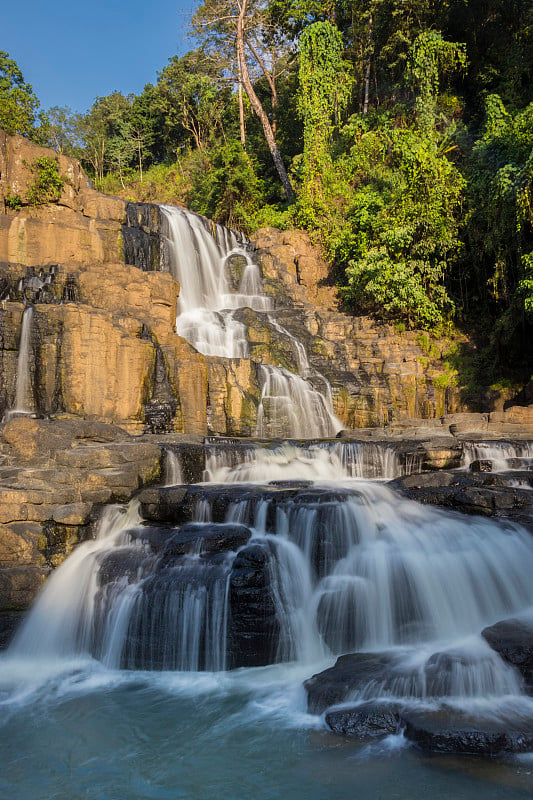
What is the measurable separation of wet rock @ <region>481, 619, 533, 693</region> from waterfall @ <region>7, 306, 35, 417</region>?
9842mm

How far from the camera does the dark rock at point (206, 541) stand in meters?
7.23

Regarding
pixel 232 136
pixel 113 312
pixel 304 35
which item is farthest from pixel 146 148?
pixel 113 312

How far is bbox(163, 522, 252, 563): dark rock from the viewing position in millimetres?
7230

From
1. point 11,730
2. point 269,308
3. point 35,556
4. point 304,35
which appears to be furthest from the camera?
point 304,35

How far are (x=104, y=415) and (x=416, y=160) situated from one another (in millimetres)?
14150

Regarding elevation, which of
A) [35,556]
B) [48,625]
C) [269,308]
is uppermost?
[269,308]

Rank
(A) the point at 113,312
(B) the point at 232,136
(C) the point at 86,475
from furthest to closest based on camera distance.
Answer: (B) the point at 232,136, (A) the point at 113,312, (C) the point at 86,475

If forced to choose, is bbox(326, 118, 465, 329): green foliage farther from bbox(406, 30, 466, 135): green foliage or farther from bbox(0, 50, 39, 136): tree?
bbox(0, 50, 39, 136): tree

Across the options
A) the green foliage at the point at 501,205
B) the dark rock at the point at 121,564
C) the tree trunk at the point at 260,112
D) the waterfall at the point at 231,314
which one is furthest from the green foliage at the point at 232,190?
the dark rock at the point at 121,564

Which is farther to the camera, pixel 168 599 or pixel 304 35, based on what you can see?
pixel 304 35

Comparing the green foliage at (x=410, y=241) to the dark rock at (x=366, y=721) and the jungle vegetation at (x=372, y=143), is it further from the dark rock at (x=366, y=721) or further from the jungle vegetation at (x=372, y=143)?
the dark rock at (x=366, y=721)

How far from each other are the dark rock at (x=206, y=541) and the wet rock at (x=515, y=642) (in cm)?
316

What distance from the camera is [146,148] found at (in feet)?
125

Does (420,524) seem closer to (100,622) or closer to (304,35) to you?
(100,622)
